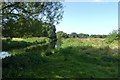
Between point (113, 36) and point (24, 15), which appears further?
point (113, 36)

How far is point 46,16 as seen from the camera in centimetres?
1992

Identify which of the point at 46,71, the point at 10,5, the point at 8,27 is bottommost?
the point at 46,71

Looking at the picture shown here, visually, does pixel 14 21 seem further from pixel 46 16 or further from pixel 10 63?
pixel 10 63

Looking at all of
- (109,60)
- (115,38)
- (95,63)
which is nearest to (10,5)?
(95,63)

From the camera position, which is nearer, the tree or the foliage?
the tree

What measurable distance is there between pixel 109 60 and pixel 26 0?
816cm

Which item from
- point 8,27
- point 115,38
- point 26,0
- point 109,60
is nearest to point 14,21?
point 8,27

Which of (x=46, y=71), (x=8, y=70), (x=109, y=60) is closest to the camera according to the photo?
(x=8, y=70)

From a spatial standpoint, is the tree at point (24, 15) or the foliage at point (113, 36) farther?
the foliage at point (113, 36)

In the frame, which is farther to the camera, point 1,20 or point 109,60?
point 109,60

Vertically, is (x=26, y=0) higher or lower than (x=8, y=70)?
higher

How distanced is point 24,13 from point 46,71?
565cm

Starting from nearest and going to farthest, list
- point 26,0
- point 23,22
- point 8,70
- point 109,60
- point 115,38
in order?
1. point 8,70
2. point 26,0
3. point 23,22
4. point 109,60
5. point 115,38

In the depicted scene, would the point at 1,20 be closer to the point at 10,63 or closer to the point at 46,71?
the point at 10,63
